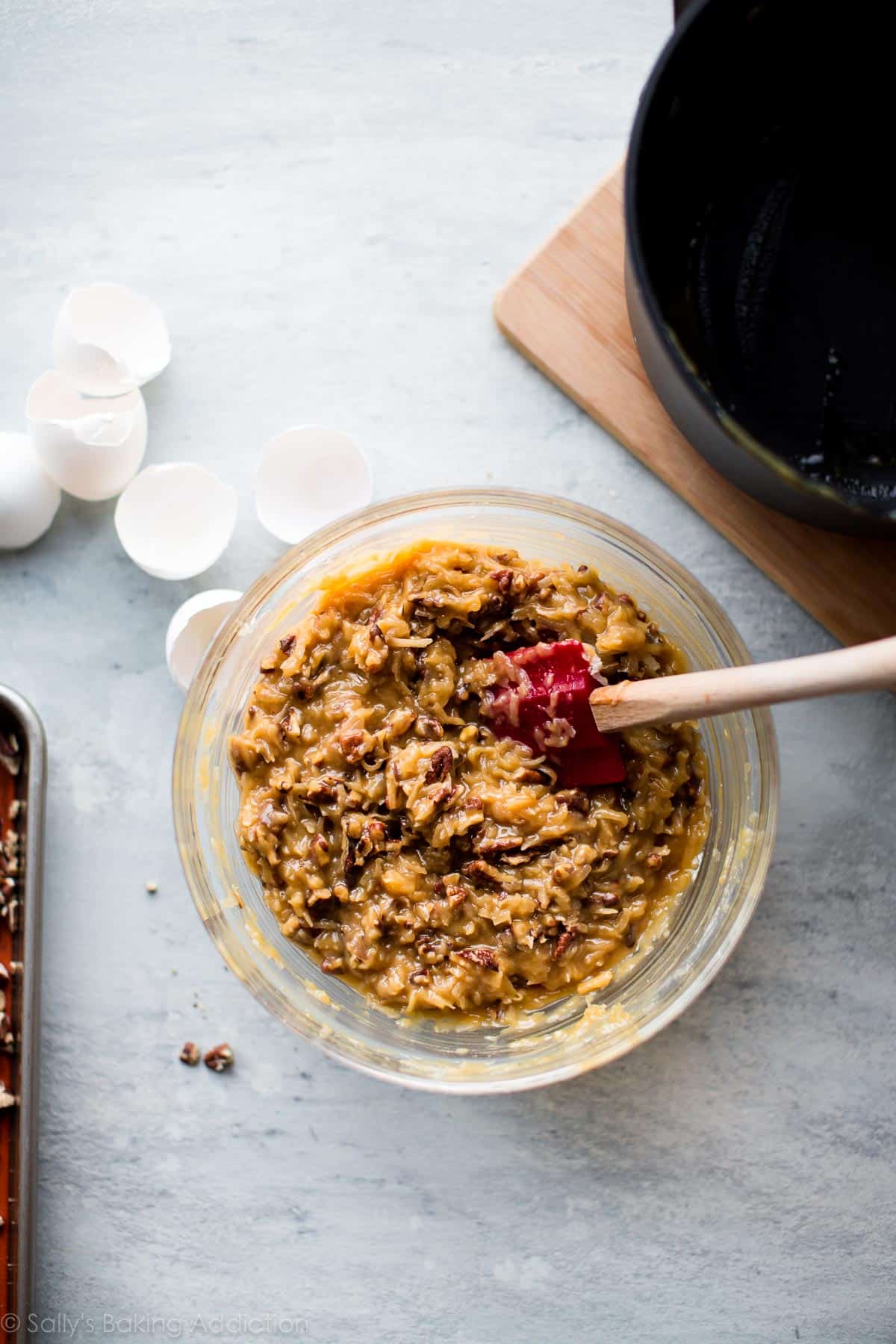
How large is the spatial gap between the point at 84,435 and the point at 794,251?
131 centimetres

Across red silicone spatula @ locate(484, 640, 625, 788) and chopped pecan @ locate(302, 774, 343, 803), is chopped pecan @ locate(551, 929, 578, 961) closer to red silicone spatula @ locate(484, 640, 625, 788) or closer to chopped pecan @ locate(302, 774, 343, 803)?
red silicone spatula @ locate(484, 640, 625, 788)

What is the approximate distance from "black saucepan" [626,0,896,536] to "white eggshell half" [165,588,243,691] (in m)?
0.91

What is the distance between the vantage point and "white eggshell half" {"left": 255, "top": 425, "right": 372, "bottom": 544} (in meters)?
2.09

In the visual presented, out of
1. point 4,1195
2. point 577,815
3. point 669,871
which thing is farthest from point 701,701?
point 4,1195

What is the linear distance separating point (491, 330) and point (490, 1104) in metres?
1.54

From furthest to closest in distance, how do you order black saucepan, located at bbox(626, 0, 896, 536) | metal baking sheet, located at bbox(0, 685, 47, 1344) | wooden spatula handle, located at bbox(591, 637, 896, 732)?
1. metal baking sheet, located at bbox(0, 685, 47, 1344)
2. black saucepan, located at bbox(626, 0, 896, 536)
3. wooden spatula handle, located at bbox(591, 637, 896, 732)

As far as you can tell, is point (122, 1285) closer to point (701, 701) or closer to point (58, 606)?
point (58, 606)

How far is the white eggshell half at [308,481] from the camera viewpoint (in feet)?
6.86

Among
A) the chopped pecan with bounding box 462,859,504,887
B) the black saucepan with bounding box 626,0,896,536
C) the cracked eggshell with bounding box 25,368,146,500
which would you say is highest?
the black saucepan with bounding box 626,0,896,536

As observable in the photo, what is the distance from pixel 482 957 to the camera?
71.3 inches

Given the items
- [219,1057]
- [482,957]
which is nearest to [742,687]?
[482,957]

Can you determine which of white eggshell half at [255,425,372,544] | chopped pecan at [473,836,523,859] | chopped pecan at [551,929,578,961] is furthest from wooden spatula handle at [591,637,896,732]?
white eggshell half at [255,425,372,544]

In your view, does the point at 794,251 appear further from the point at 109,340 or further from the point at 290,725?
the point at 109,340

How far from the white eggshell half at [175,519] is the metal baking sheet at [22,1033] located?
1.26 feet
